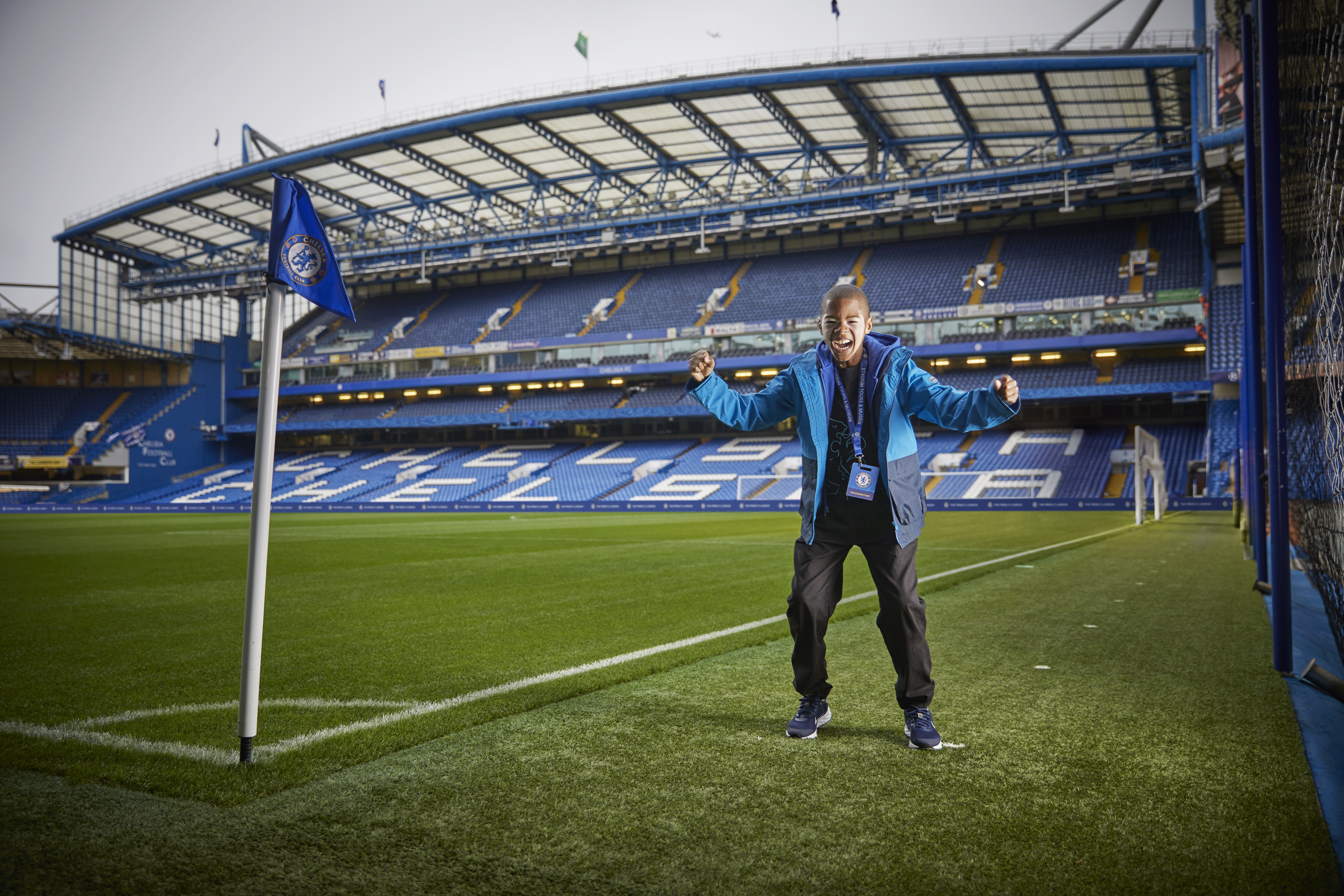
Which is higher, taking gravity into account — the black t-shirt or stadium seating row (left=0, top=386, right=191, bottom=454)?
stadium seating row (left=0, top=386, right=191, bottom=454)

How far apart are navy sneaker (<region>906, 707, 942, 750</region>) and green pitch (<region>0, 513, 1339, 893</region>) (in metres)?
0.05

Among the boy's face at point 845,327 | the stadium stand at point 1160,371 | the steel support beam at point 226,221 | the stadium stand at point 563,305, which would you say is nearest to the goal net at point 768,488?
the stadium stand at point 1160,371

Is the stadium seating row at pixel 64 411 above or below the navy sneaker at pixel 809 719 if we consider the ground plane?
above

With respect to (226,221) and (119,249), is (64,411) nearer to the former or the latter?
(119,249)

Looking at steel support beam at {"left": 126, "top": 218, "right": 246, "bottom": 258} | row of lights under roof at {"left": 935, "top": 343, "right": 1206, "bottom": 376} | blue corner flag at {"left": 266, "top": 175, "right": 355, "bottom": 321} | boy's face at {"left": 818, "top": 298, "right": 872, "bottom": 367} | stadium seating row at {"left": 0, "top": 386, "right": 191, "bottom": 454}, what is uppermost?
steel support beam at {"left": 126, "top": 218, "right": 246, "bottom": 258}

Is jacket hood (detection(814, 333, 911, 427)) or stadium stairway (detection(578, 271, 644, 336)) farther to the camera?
stadium stairway (detection(578, 271, 644, 336))

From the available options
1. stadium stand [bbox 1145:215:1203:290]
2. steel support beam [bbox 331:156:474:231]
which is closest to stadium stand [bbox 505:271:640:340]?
steel support beam [bbox 331:156:474:231]

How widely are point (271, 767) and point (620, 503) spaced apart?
3309 centimetres

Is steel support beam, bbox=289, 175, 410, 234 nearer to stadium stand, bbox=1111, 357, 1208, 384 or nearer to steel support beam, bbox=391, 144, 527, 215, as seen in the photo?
steel support beam, bbox=391, 144, 527, 215

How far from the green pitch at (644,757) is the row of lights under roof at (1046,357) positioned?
3453cm

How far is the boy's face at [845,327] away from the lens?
11.7 feet

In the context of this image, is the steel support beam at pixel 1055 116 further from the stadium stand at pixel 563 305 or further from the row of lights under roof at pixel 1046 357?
the stadium stand at pixel 563 305

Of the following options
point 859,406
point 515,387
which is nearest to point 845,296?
point 859,406

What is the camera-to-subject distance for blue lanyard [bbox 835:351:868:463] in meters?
3.58
